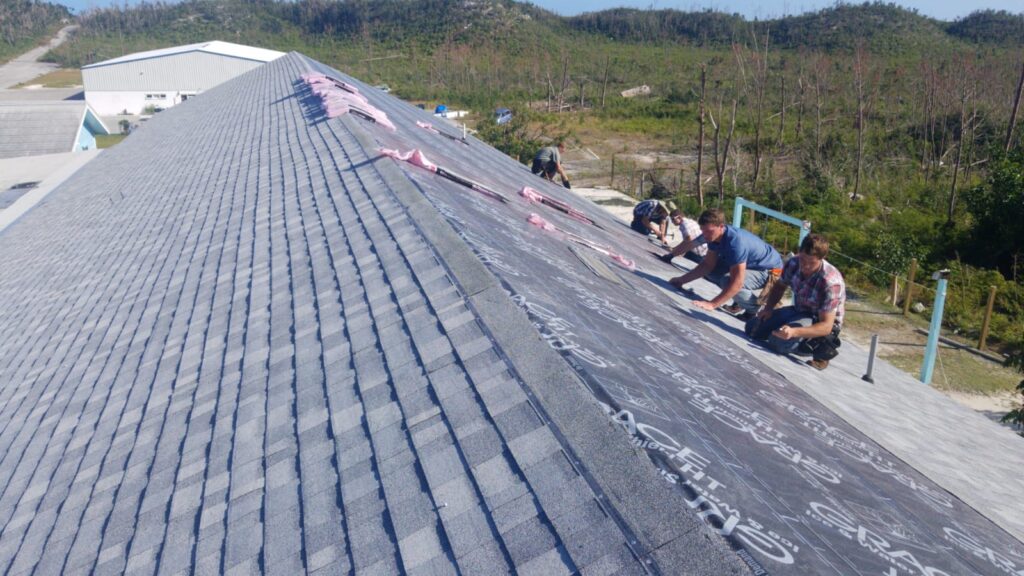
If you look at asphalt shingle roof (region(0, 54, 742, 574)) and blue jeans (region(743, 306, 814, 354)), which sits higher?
asphalt shingle roof (region(0, 54, 742, 574))

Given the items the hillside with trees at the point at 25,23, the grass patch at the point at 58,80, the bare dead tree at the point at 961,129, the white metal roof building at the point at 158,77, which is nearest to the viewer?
the bare dead tree at the point at 961,129

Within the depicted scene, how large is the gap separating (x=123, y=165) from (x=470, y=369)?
47.5 ft

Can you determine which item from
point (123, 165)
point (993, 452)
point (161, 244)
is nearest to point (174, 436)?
point (161, 244)

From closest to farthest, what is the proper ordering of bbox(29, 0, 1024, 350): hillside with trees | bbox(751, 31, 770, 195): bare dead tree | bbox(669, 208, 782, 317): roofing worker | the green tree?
bbox(669, 208, 782, 317): roofing worker → the green tree → bbox(29, 0, 1024, 350): hillside with trees → bbox(751, 31, 770, 195): bare dead tree

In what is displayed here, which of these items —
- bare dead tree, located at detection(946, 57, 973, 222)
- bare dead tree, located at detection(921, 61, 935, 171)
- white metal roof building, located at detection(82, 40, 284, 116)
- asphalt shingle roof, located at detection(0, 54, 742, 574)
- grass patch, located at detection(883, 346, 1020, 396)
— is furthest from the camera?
white metal roof building, located at detection(82, 40, 284, 116)

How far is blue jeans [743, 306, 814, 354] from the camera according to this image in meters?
6.28

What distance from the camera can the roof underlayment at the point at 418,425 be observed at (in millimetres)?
2592

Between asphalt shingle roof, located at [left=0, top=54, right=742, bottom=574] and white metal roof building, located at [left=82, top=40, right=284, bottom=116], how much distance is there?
54630 mm

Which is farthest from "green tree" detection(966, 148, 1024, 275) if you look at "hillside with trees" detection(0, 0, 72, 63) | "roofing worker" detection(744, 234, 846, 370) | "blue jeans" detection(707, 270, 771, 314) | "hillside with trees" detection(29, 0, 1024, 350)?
"hillside with trees" detection(0, 0, 72, 63)

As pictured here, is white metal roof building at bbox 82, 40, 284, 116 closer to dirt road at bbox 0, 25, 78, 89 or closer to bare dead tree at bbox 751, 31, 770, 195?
dirt road at bbox 0, 25, 78, 89

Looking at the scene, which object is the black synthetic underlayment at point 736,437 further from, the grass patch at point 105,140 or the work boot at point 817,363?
the grass patch at point 105,140

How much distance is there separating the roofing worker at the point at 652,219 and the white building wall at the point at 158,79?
52425mm

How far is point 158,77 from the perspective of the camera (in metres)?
56.6

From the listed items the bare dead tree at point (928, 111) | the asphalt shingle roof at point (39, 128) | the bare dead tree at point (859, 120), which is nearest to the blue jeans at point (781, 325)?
the bare dead tree at point (859, 120)
